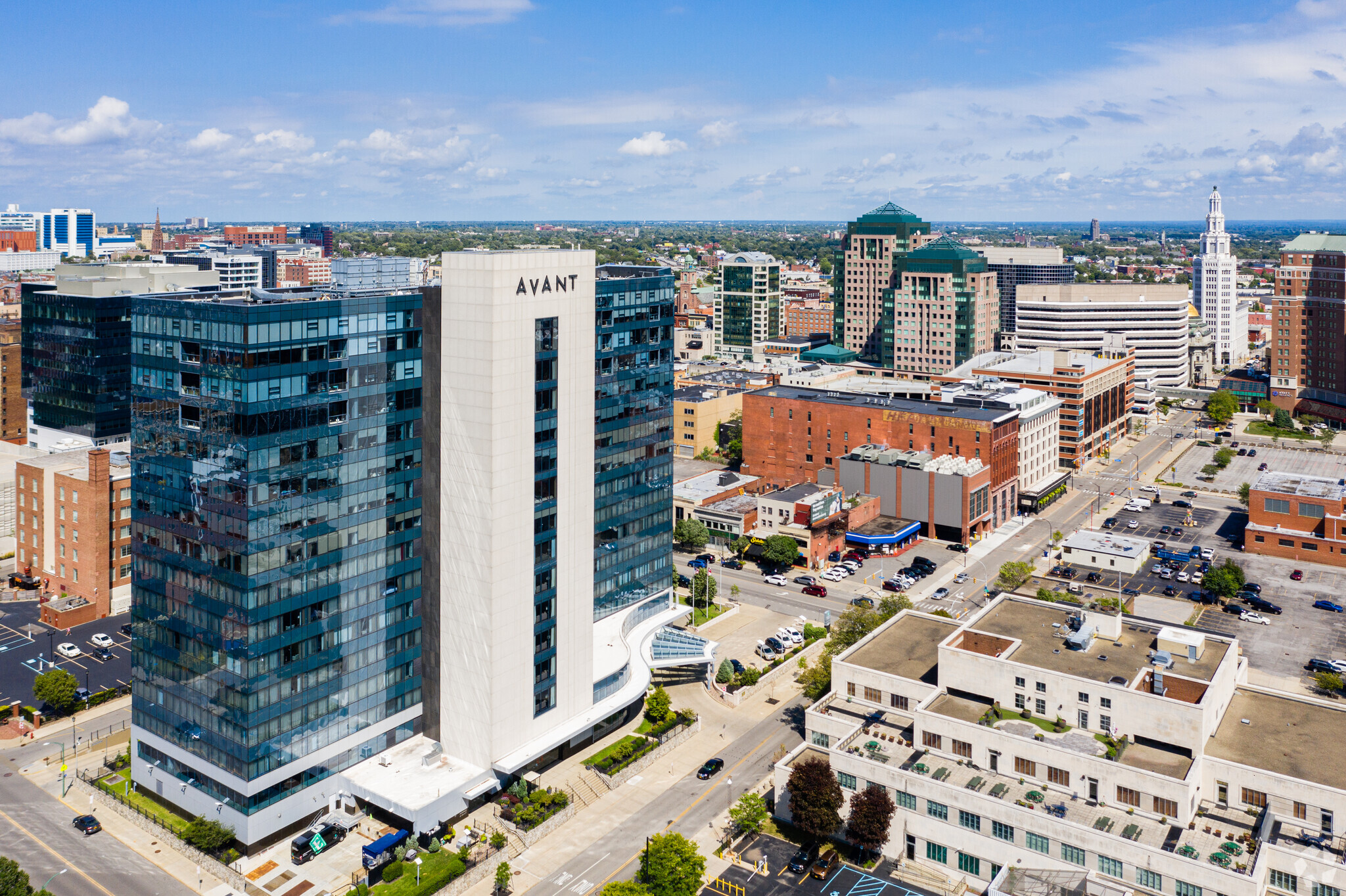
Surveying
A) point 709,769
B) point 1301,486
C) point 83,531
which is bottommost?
point 709,769

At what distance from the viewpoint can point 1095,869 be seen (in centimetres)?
6944

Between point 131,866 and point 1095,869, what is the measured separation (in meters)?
68.6

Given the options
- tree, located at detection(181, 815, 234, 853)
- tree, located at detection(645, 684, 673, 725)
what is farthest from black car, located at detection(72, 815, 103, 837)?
tree, located at detection(645, 684, 673, 725)

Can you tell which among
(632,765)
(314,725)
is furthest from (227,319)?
(632,765)

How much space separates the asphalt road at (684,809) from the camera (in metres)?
75.5

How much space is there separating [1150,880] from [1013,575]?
70201mm

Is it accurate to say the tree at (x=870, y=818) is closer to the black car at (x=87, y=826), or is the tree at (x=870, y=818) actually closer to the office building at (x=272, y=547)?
the office building at (x=272, y=547)

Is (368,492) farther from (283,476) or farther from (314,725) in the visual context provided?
(314,725)

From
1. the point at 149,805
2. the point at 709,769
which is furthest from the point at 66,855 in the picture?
the point at 709,769

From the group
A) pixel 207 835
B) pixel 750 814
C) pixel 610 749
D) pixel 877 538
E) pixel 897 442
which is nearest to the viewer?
pixel 207 835

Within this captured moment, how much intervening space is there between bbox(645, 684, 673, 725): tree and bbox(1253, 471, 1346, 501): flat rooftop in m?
111

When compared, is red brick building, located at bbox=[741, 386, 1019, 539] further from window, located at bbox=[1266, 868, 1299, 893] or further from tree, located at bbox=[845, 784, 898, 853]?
window, located at bbox=[1266, 868, 1299, 893]

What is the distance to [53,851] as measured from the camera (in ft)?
253

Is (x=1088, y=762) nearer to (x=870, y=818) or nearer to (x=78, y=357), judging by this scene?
(x=870, y=818)
